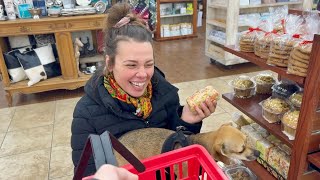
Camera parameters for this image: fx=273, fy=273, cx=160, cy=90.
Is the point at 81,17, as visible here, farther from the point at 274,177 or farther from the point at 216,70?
the point at 274,177

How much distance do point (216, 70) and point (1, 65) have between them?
2874 millimetres

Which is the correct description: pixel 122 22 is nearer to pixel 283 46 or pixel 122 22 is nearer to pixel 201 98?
pixel 201 98

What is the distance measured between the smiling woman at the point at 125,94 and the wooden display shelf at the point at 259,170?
595 mm

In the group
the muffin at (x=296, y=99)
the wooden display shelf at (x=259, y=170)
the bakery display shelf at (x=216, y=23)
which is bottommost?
the wooden display shelf at (x=259, y=170)

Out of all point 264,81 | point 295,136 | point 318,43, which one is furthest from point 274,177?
point 318,43

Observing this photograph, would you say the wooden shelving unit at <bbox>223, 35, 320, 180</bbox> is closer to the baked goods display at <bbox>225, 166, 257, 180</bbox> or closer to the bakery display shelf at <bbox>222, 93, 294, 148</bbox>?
the bakery display shelf at <bbox>222, 93, 294, 148</bbox>

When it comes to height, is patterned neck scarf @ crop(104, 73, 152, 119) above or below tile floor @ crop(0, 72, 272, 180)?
above

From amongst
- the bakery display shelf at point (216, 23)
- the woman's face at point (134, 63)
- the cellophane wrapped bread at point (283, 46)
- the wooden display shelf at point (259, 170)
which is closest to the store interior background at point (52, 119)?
the bakery display shelf at point (216, 23)

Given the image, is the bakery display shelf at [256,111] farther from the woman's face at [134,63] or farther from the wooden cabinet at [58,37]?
the wooden cabinet at [58,37]

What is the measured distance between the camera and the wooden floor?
3527mm

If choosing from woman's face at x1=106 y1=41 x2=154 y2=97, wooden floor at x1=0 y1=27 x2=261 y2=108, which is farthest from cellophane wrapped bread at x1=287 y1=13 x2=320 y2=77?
wooden floor at x1=0 y1=27 x2=261 y2=108

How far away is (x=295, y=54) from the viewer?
1.15m

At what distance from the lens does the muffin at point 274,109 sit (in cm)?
141

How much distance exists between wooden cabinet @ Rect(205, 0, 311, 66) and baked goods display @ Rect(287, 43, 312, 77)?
2368 mm
